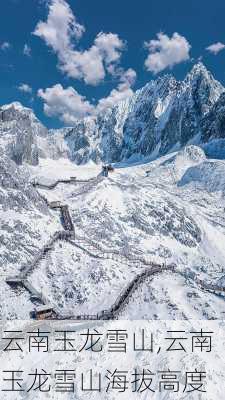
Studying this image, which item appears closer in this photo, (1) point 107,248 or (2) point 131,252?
(1) point 107,248

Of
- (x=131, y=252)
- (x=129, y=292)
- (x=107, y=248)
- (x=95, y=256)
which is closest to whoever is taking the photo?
(x=129, y=292)

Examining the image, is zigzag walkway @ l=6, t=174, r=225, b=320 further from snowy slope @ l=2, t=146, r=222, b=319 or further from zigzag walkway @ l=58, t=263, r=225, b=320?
snowy slope @ l=2, t=146, r=222, b=319

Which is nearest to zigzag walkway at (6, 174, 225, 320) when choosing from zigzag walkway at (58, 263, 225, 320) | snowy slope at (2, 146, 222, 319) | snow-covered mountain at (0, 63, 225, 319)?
zigzag walkway at (58, 263, 225, 320)

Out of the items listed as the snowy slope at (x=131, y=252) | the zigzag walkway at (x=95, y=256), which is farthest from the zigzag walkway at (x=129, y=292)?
the snowy slope at (x=131, y=252)

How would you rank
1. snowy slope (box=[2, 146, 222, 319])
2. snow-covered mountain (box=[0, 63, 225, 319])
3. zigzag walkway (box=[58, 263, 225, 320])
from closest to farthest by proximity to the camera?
zigzag walkway (box=[58, 263, 225, 320]) → snow-covered mountain (box=[0, 63, 225, 319]) → snowy slope (box=[2, 146, 222, 319])

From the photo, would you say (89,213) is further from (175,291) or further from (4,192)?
(175,291)

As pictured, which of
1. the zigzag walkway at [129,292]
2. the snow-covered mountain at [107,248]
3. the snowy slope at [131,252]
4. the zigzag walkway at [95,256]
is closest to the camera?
the zigzag walkway at [129,292]

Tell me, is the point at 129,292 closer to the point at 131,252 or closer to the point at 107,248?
the point at 107,248

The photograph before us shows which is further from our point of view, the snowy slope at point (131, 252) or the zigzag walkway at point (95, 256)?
the snowy slope at point (131, 252)

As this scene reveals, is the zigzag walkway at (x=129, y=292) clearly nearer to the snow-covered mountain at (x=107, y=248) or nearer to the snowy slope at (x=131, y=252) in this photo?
the snow-covered mountain at (x=107, y=248)

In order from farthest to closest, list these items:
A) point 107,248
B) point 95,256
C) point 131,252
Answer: point 131,252 → point 107,248 → point 95,256

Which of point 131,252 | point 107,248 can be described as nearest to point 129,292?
point 107,248
